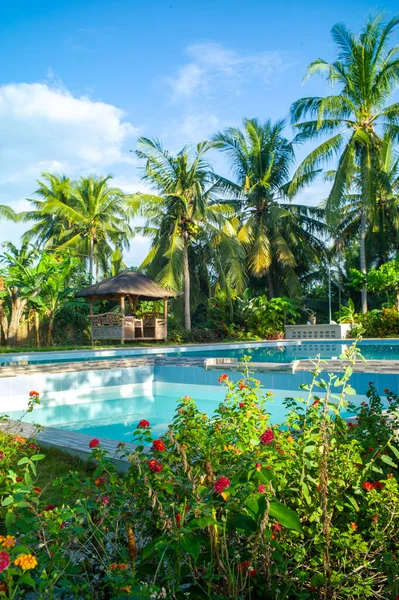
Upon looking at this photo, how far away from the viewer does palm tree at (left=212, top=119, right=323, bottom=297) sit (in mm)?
20031

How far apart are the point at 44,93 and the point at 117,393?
8.60 metres

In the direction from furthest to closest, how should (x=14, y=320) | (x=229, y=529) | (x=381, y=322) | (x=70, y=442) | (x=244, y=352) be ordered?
(x=381, y=322), (x=14, y=320), (x=244, y=352), (x=70, y=442), (x=229, y=529)

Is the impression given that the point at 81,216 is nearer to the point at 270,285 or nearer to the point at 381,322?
the point at 270,285

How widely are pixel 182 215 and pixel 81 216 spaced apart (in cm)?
572

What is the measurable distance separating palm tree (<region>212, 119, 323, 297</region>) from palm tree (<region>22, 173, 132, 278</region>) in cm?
487

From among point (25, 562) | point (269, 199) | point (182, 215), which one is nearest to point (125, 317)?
point (182, 215)

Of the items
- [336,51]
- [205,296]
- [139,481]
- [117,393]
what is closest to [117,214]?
[205,296]

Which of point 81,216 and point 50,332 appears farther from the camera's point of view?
point 81,216

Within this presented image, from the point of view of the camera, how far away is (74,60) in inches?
443

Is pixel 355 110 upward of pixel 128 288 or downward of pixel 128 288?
upward

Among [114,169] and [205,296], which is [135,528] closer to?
[205,296]

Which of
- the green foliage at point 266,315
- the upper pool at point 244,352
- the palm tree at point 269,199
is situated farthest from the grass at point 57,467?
the palm tree at point 269,199

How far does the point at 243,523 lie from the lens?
1.56 meters

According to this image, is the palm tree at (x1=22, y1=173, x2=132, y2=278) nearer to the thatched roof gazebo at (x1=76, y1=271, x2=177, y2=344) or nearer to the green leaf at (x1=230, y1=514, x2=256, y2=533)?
the thatched roof gazebo at (x1=76, y1=271, x2=177, y2=344)
